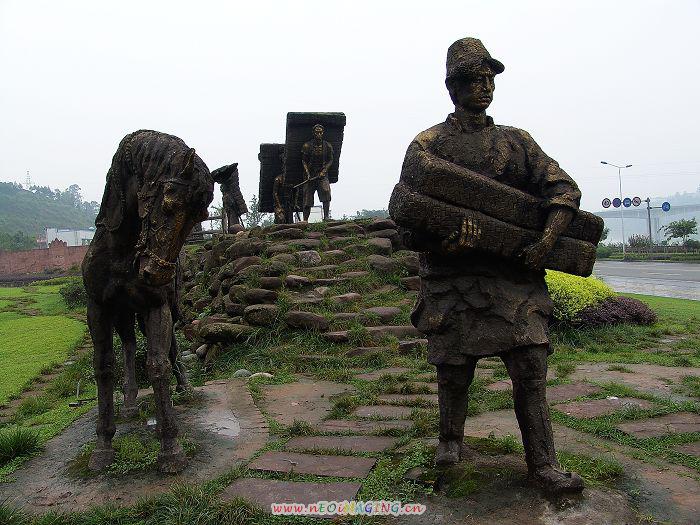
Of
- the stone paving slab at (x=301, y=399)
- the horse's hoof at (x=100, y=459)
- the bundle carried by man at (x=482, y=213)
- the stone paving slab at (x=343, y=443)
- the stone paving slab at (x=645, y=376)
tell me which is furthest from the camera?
the stone paving slab at (x=645, y=376)

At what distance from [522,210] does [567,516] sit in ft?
4.79

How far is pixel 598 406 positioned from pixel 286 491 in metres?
2.73

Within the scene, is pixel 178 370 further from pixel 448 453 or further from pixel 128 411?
pixel 448 453

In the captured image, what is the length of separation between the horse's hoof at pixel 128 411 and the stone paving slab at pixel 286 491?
191 centimetres

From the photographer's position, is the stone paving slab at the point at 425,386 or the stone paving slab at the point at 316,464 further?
the stone paving slab at the point at 425,386

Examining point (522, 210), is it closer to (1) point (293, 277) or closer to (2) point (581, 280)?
(1) point (293, 277)

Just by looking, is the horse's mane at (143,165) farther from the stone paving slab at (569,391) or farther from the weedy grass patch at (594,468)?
the stone paving slab at (569,391)

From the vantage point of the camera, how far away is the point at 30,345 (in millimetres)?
8969

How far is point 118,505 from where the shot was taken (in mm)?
2982

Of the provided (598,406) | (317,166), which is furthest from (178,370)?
(317,166)

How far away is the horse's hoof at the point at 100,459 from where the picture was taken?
3.52m

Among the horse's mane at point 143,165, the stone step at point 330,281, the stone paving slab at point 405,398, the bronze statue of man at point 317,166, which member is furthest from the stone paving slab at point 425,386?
the bronze statue of man at point 317,166

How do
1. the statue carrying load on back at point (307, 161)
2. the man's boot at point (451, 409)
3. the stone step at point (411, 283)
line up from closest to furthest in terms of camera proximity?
the man's boot at point (451, 409) < the stone step at point (411, 283) < the statue carrying load on back at point (307, 161)

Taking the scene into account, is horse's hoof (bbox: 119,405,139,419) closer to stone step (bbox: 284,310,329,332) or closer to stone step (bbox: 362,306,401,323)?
stone step (bbox: 284,310,329,332)
